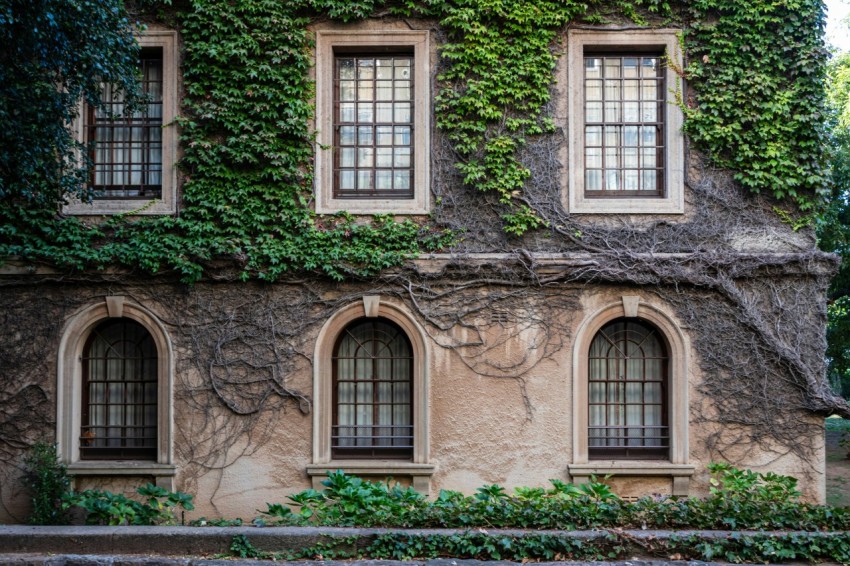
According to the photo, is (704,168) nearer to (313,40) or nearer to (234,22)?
(313,40)

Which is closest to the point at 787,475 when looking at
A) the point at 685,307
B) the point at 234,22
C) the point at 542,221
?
the point at 685,307

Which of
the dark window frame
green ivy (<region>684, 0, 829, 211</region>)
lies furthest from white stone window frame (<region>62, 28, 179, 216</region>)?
green ivy (<region>684, 0, 829, 211</region>)

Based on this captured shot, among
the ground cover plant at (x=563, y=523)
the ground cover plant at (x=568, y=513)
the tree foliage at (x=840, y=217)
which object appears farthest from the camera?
the tree foliage at (x=840, y=217)

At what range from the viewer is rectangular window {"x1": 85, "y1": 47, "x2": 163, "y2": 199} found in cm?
1002

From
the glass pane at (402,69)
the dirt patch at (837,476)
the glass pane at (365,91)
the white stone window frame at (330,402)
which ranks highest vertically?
the glass pane at (402,69)

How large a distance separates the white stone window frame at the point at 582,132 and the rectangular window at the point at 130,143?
5.50m

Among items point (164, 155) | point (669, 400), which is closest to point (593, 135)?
point (669, 400)

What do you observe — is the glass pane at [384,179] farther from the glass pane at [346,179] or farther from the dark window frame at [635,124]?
the dark window frame at [635,124]

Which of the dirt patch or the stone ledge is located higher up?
the stone ledge

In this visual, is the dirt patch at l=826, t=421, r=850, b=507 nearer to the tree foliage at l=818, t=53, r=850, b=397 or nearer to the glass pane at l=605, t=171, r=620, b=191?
the tree foliage at l=818, t=53, r=850, b=397

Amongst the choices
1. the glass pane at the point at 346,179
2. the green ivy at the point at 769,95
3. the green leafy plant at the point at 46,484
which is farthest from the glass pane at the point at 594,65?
the green leafy plant at the point at 46,484

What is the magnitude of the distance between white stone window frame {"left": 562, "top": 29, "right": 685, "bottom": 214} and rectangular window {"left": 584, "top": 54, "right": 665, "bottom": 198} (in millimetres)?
185

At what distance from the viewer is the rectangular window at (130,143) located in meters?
10.0

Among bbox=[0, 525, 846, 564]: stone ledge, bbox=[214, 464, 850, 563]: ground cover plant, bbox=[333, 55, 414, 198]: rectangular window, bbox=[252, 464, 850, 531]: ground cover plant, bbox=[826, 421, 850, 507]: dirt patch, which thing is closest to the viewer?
bbox=[214, 464, 850, 563]: ground cover plant
